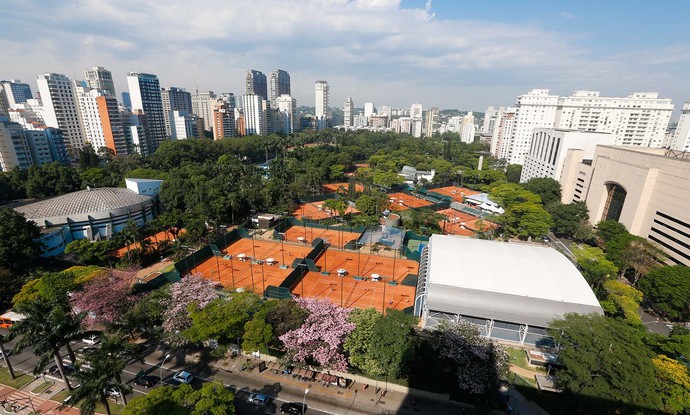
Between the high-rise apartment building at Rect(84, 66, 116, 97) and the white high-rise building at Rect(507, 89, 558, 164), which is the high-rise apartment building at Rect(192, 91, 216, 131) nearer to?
the high-rise apartment building at Rect(84, 66, 116, 97)

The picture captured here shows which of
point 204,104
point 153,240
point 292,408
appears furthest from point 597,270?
→ point 204,104

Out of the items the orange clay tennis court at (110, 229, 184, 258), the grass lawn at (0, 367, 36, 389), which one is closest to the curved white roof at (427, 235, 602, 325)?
the grass lawn at (0, 367, 36, 389)

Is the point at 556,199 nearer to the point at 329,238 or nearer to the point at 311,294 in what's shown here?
the point at 329,238

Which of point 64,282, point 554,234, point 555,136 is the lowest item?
point 554,234

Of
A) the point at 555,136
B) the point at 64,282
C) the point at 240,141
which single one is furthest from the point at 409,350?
the point at 240,141

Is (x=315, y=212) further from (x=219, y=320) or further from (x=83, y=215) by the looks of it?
(x=219, y=320)

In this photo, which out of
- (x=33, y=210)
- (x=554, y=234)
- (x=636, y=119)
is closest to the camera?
(x=33, y=210)

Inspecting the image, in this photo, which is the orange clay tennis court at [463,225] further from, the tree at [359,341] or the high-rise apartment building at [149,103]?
the high-rise apartment building at [149,103]
